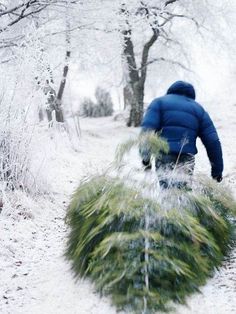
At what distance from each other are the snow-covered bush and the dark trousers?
23353 mm

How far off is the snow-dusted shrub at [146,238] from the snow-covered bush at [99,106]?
23.6m

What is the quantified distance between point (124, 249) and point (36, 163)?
3.99 metres

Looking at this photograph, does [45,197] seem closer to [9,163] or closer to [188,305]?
[9,163]

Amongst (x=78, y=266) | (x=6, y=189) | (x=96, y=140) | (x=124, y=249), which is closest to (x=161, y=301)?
(x=124, y=249)

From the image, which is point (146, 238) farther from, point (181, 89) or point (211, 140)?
point (181, 89)

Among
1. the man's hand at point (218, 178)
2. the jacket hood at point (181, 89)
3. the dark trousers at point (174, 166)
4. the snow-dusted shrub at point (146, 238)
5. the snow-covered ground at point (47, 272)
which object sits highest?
the jacket hood at point (181, 89)

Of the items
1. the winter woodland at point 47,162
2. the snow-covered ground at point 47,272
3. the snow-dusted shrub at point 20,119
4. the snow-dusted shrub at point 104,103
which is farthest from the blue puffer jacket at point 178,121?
the snow-dusted shrub at point 104,103

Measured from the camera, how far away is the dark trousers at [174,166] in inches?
171

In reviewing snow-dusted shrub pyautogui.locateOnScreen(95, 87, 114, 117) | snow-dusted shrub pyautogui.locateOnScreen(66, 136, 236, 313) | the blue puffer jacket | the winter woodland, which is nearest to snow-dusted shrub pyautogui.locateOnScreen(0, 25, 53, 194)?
the winter woodland

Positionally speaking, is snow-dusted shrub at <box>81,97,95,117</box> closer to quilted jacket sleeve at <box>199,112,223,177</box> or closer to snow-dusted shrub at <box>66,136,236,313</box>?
quilted jacket sleeve at <box>199,112,223,177</box>

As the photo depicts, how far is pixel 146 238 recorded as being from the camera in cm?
357

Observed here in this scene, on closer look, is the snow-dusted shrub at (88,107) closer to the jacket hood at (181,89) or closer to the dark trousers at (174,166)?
the jacket hood at (181,89)

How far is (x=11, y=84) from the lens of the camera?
21.7ft

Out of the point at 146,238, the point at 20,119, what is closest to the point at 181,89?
the point at 146,238
